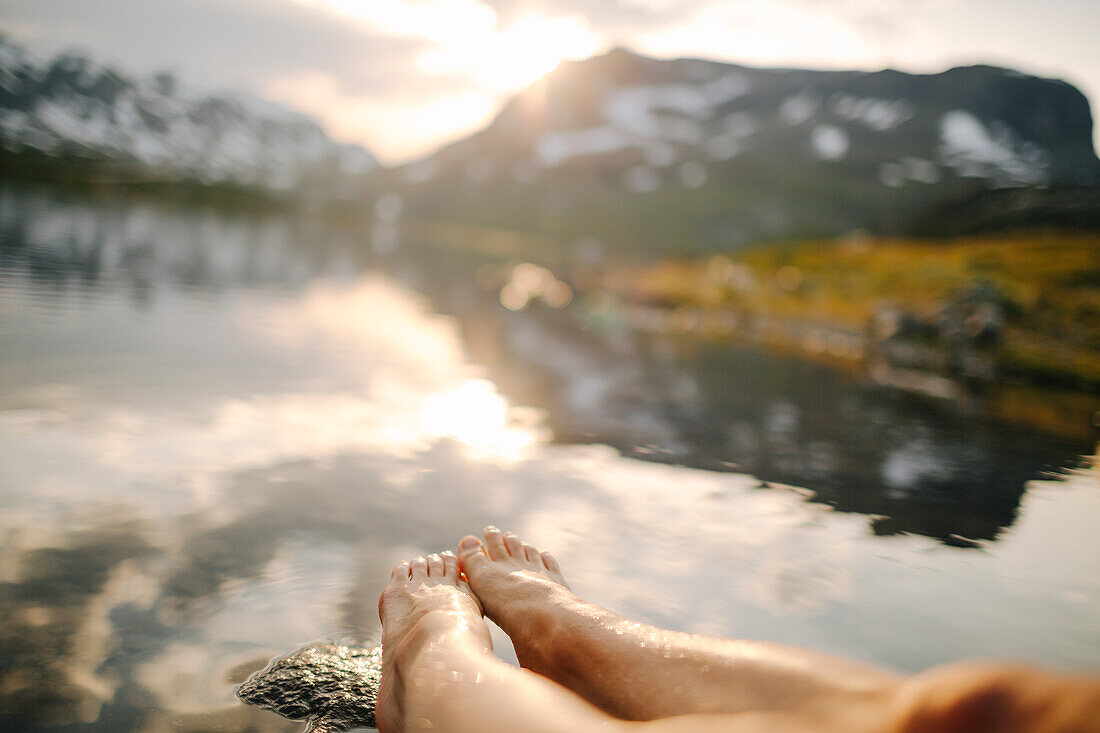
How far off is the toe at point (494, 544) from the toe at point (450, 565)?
16 centimetres

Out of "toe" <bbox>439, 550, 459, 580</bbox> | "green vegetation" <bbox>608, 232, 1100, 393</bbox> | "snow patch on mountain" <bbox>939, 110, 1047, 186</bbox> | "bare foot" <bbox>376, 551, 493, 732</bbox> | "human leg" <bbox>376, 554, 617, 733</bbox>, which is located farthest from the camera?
"snow patch on mountain" <bbox>939, 110, 1047, 186</bbox>

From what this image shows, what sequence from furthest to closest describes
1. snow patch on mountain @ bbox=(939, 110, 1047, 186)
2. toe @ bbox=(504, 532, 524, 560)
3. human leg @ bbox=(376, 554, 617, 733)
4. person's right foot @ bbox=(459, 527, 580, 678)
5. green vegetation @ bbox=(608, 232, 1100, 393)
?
snow patch on mountain @ bbox=(939, 110, 1047, 186), green vegetation @ bbox=(608, 232, 1100, 393), toe @ bbox=(504, 532, 524, 560), person's right foot @ bbox=(459, 527, 580, 678), human leg @ bbox=(376, 554, 617, 733)

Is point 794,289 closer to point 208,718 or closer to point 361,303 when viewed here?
point 361,303

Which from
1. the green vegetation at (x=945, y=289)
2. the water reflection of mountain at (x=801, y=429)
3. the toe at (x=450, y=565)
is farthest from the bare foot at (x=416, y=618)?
the green vegetation at (x=945, y=289)

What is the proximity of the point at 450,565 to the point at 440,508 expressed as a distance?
2.24 ft

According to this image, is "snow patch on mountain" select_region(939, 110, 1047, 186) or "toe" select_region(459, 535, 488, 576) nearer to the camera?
"toe" select_region(459, 535, 488, 576)

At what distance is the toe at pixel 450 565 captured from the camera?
2.56 m

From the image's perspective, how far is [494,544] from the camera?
9.16 ft

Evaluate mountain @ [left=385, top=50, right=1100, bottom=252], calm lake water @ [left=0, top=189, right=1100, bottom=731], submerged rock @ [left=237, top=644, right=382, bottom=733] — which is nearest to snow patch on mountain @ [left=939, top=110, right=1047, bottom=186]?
mountain @ [left=385, top=50, right=1100, bottom=252]

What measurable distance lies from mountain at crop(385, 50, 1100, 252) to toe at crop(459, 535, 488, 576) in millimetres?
87931

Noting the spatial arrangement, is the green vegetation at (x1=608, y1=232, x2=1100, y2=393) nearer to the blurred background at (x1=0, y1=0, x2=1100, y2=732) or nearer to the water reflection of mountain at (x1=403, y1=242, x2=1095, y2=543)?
the blurred background at (x1=0, y1=0, x2=1100, y2=732)

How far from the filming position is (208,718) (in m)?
1.71

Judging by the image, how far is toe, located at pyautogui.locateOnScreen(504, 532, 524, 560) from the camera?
2727 millimetres

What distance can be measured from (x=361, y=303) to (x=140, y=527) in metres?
10.4
